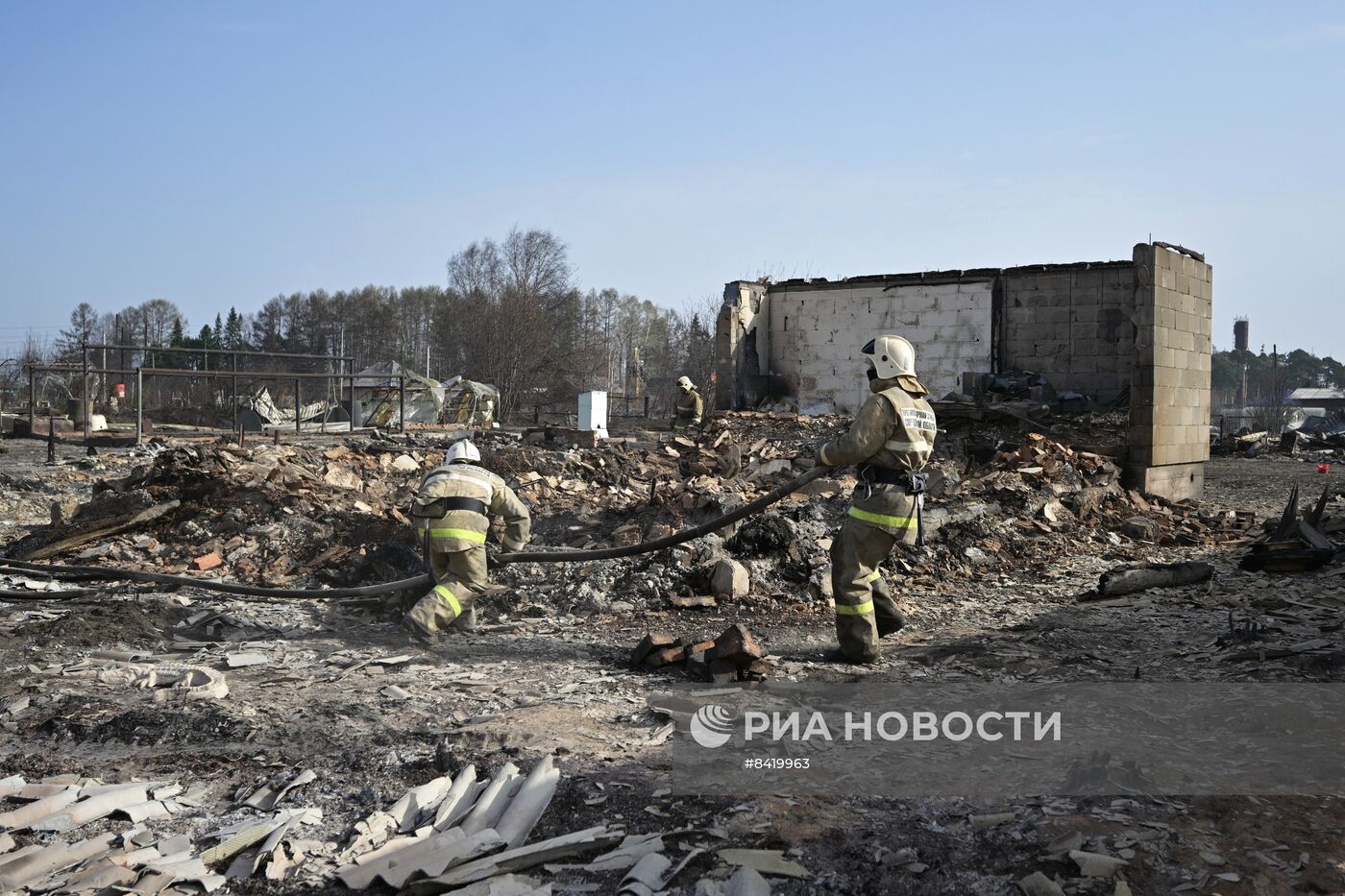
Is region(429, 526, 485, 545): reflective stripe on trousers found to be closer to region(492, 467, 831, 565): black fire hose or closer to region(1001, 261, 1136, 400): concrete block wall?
region(492, 467, 831, 565): black fire hose

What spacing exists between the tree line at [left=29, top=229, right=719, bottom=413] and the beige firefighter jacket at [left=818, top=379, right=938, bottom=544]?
1592 cm

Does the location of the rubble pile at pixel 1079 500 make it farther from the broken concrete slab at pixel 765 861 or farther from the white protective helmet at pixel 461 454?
the broken concrete slab at pixel 765 861

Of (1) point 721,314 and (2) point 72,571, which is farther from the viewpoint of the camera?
(1) point 721,314

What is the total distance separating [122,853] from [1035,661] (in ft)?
15.9

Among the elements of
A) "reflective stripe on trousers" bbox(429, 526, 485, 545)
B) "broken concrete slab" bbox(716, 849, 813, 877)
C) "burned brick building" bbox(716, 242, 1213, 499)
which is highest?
"burned brick building" bbox(716, 242, 1213, 499)

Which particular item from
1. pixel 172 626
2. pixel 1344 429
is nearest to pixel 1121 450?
pixel 172 626

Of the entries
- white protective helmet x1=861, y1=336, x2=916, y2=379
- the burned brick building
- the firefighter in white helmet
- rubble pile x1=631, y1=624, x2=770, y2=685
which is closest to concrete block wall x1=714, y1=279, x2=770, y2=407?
the burned brick building

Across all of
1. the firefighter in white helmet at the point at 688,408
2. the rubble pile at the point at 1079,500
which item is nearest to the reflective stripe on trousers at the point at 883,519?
the rubble pile at the point at 1079,500

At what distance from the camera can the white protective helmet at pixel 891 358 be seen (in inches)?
251

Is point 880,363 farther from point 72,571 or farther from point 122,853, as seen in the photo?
point 72,571

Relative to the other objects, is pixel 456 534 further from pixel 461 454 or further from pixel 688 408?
pixel 688 408

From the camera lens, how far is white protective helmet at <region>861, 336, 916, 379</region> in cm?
637

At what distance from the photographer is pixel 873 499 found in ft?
20.4

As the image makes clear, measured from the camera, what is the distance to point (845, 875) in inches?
130
